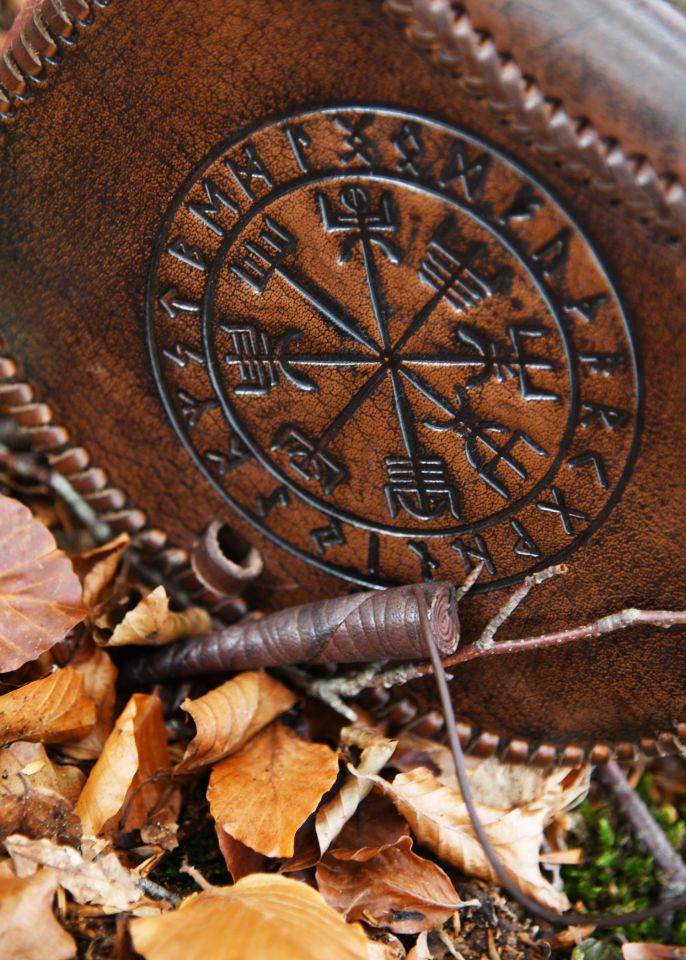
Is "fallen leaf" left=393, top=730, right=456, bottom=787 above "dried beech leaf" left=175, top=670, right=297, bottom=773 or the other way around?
above

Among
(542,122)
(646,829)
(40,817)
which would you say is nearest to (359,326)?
(542,122)

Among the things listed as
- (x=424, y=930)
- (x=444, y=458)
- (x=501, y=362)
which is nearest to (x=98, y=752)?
(x=424, y=930)

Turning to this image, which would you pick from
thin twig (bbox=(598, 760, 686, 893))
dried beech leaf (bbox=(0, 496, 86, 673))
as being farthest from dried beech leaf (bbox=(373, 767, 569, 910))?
dried beech leaf (bbox=(0, 496, 86, 673))

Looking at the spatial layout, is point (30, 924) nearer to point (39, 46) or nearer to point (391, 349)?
point (391, 349)

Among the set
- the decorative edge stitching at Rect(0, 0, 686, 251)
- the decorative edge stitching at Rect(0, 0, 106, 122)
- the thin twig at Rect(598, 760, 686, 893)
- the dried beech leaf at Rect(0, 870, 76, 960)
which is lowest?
the dried beech leaf at Rect(0, 870, 76, 960)

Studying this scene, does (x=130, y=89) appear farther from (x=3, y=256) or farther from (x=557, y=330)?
(x=557, y=330)

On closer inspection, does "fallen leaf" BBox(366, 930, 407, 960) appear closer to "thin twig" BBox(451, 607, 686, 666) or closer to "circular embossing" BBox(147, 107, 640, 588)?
"thin twig" BBox(451, 607, 686, 666)
